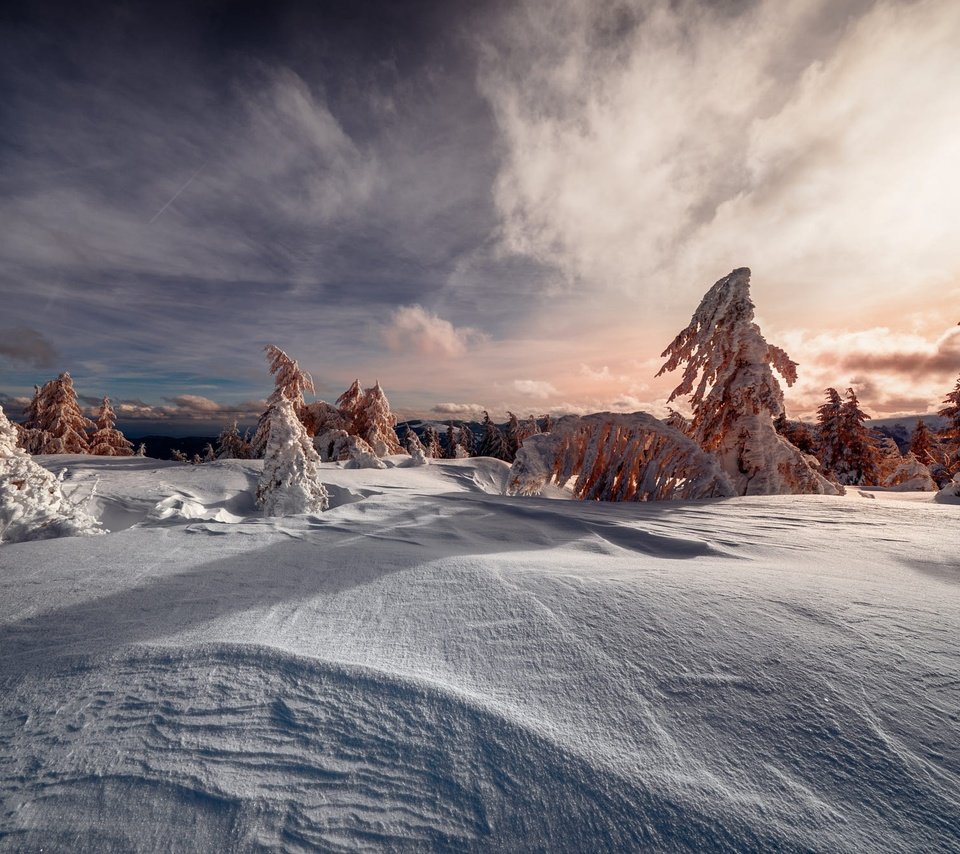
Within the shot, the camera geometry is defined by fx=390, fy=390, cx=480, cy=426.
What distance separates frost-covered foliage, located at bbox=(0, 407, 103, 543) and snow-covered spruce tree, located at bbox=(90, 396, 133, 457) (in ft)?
101

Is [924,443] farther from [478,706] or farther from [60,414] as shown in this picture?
[60,414]

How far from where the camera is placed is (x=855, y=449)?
23641 millimetres

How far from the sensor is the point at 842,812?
0.93m

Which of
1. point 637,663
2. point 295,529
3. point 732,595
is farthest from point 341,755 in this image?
point 295,529

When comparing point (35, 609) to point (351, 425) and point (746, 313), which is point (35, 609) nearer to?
point (746, 313)

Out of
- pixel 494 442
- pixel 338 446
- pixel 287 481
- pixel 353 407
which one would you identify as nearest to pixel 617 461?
pixel 287 481

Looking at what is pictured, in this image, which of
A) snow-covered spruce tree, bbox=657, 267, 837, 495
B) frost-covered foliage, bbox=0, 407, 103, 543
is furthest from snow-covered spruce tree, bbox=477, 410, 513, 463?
frost-covered foliage, bbox=0, 407, 103, 543

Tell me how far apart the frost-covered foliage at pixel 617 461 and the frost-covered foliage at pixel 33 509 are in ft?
18.1

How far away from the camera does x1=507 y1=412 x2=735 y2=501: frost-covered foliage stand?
22.4ft

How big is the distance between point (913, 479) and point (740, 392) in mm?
12797

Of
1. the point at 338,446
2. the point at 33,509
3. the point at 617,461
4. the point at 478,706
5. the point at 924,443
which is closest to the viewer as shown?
the point at 478,706

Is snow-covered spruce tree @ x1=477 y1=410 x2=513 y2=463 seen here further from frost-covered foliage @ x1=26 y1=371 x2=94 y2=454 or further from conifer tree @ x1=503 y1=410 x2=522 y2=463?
frost-covered foliage @ x1=26 y1=371 x2=94 y2=454

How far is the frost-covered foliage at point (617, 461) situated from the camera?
6816 millimetres

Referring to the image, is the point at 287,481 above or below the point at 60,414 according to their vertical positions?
below
